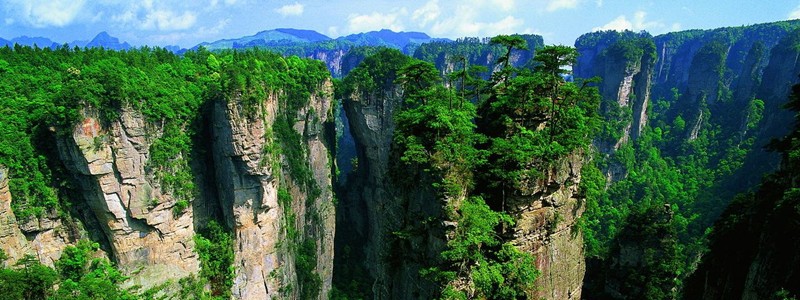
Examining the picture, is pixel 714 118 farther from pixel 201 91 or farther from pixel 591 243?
pixel 201 91

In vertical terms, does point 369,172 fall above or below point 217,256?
above

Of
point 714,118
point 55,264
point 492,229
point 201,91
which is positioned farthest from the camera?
point 714,118

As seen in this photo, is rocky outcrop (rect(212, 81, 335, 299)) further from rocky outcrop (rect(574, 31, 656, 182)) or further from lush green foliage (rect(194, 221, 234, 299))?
rocky outcrop (rect(574, 31, 656, 182))

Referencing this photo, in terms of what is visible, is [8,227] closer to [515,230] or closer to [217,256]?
[217,256]

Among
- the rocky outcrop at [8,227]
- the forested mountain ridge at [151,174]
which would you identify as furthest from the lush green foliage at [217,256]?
the rocky outcrop at [8,227]

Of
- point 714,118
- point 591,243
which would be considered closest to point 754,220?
point 591,243

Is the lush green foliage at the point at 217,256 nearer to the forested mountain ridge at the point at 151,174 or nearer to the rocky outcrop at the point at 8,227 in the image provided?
the forested mountain ridge at the point at 151,174

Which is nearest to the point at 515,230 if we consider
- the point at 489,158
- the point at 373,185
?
the point at 489,158
